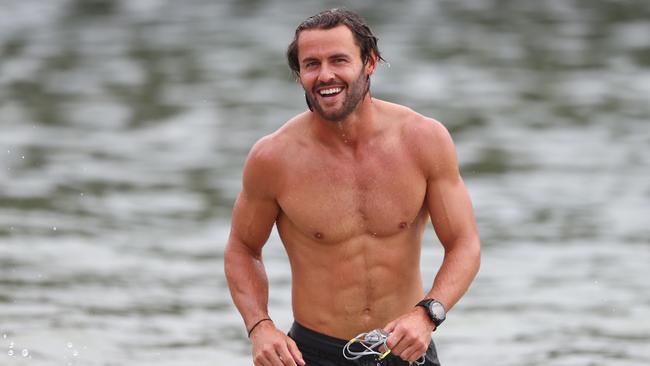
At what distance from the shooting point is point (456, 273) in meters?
6.07

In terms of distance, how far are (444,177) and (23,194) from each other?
11.1m

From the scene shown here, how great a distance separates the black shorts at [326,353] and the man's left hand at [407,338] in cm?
47

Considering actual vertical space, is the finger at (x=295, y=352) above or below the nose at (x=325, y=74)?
below

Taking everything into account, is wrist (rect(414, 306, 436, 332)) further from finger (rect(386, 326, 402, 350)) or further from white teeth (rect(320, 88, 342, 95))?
white teeth (rect(320, 88, 342, 95))

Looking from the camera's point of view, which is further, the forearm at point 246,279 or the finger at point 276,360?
the forearm at point 246,279

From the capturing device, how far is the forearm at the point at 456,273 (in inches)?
237

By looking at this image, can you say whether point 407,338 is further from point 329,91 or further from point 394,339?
point 329,91

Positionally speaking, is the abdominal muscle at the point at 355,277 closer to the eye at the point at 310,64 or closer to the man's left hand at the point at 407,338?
the man's left hand at the point at 407,338

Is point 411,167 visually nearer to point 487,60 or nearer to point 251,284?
point 251,284

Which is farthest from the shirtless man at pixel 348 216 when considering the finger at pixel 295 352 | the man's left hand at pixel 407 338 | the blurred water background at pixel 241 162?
the blurred water background at pixel 241 162

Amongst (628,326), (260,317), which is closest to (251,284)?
(260,317)

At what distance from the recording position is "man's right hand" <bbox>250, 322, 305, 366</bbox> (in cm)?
596

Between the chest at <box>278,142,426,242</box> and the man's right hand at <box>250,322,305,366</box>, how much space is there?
0.47 metres

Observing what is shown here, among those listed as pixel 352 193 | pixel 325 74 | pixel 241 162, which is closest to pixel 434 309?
pixel 352 193
